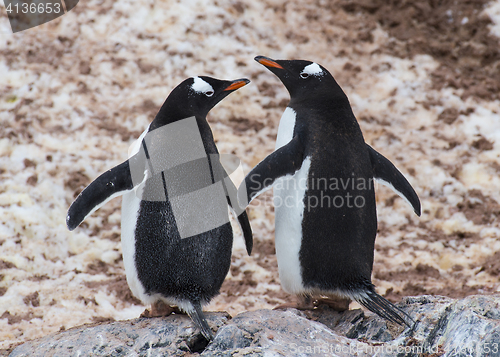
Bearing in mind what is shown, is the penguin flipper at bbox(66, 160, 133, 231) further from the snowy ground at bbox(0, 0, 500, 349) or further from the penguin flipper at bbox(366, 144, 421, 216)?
the penguin flipper at bbox(366, 144, 421, 216)

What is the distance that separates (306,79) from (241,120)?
1718mm

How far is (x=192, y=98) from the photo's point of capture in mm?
2490

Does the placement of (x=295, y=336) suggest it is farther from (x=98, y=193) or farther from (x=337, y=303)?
(x=98, y=193)

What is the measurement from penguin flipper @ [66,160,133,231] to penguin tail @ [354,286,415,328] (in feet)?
3.75

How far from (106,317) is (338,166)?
1472mm

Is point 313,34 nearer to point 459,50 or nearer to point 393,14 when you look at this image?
point 393,14

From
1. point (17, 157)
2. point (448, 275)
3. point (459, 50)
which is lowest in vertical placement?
point (448, 275)

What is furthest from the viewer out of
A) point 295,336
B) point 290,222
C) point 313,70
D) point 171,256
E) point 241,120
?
point 241,120

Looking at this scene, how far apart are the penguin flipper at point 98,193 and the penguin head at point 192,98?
1.21 feet

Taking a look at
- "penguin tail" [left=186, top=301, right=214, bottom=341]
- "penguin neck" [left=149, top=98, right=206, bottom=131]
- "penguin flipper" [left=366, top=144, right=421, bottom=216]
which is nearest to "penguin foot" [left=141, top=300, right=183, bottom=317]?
"penguin tail" [left=186, top=301, right=214, bottom=341]

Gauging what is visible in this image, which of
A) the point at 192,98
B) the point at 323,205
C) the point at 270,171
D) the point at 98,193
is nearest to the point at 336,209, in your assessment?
the point at 323,205

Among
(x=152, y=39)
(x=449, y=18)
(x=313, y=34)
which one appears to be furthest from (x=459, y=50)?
(x=152, y=39)

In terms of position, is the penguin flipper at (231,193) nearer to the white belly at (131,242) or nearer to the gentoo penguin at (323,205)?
the gentoo penguin at (323,205)

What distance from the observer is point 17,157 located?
3.70 m
